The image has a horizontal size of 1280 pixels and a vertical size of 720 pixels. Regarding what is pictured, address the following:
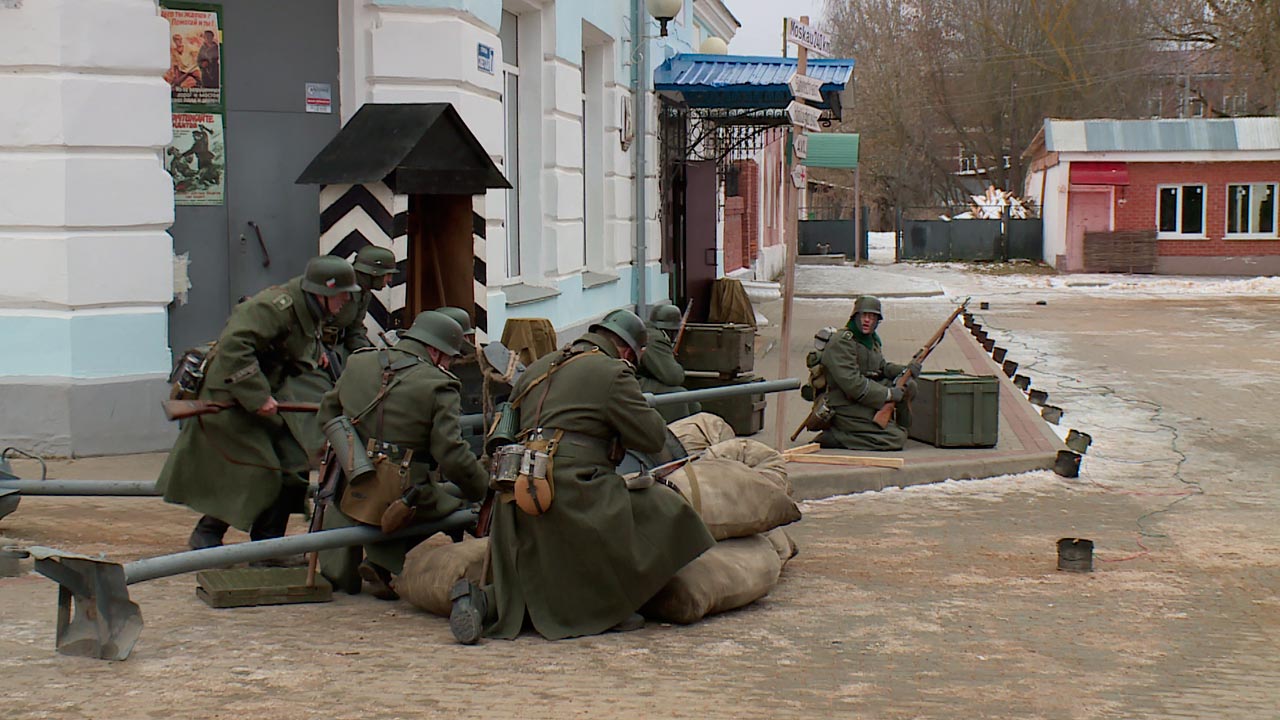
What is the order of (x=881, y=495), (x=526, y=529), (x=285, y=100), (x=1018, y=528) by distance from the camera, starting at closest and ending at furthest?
(x=526, y=529) → (x=1018, y=528) → (x=881, y=495) → (x=285, y=100)

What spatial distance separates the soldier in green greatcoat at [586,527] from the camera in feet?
19.0

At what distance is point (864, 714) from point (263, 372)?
3.61m

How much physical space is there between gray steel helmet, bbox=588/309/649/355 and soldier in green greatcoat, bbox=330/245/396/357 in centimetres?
204

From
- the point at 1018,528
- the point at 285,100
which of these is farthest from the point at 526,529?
the point at 285,100

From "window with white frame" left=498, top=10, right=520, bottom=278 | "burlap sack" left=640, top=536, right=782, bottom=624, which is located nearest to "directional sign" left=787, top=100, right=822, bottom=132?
"burlap sack" left=640, top=536, right=782, bottom=624

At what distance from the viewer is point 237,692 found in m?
4.66

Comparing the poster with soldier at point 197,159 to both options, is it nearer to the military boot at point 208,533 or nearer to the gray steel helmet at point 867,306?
the military boot at point 208,533

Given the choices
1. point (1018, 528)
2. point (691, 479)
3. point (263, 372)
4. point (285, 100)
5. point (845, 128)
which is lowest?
point (1018, 528)

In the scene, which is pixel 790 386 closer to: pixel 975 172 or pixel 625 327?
pixel 625 327

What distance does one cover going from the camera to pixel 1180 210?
39.0 m

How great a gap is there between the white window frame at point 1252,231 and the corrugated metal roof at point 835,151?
10044 millimetres

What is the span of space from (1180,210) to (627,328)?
36.3 m

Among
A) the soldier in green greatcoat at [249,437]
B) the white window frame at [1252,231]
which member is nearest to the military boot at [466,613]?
the soldier in green greatcoat at [249,437]

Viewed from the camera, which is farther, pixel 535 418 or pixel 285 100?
pixel 285 100
